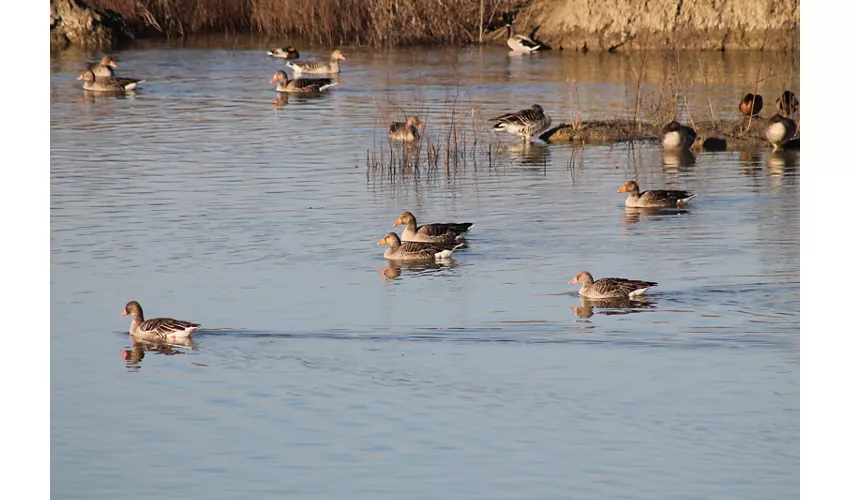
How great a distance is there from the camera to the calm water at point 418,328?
10.5 m

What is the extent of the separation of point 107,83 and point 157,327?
76.4 ft

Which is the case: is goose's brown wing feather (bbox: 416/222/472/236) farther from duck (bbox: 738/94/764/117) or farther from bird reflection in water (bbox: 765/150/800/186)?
duck (bbox: 738/94/764/117)

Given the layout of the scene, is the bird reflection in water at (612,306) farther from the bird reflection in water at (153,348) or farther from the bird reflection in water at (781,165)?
the bird reflection in water at (781,165)

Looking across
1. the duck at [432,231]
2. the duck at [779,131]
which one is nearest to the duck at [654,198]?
the duck at [432,231]

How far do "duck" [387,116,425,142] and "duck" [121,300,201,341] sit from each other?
1223 cm

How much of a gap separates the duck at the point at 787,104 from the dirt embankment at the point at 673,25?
1619 cm

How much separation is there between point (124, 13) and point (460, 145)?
1093 inches

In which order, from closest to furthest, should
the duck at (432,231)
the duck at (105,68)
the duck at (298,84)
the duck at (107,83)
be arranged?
the duck at (432,231) < the duck at (107,83) < the duck at (298,84) < the duck at (105,68)

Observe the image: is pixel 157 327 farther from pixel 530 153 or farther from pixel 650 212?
pixel 530 153

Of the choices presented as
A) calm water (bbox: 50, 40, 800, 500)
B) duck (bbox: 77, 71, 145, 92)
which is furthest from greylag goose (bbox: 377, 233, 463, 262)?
duck (bbox: 77, 71, 145, 92)

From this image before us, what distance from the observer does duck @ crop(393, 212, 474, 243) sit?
58.0ft

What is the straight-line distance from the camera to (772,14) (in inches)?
1757

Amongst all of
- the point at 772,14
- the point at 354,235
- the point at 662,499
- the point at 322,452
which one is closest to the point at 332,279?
the point at 354,235

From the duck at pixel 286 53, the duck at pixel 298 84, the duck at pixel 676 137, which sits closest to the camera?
the duck at pixel 676 137
